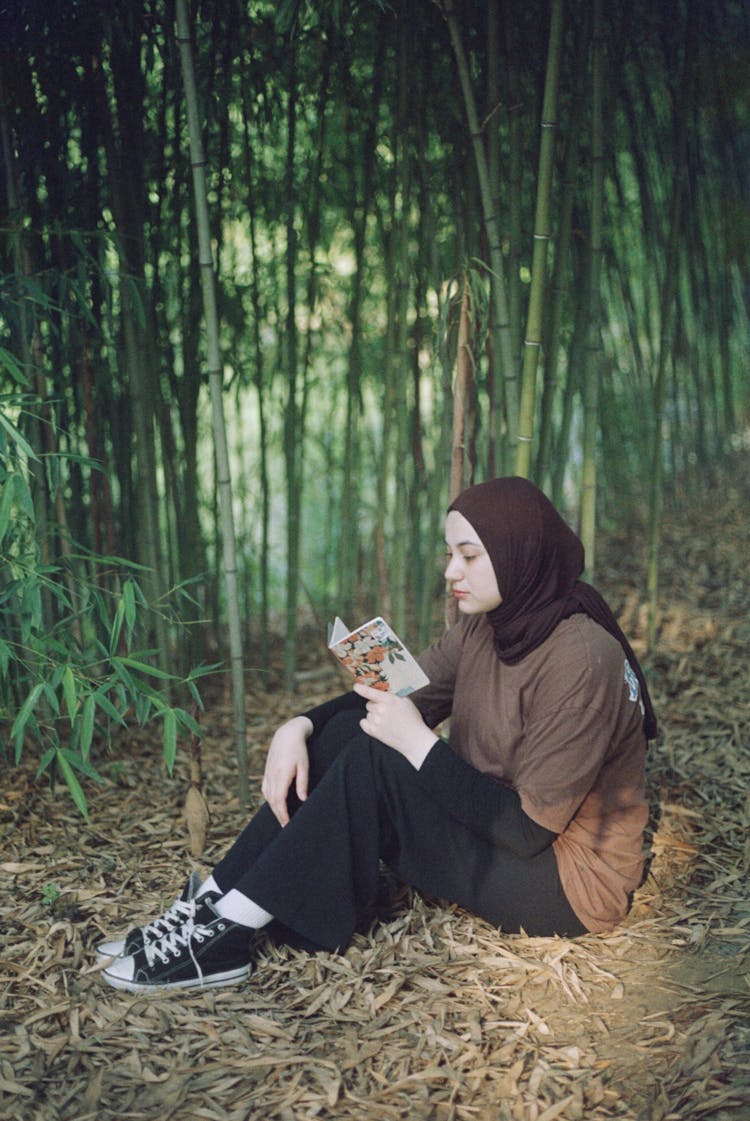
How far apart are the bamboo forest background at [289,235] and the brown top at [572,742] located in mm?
458

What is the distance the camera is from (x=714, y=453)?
15.7 feet

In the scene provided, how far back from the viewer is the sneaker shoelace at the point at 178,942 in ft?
5.53

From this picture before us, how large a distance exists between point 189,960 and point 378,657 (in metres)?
0.58

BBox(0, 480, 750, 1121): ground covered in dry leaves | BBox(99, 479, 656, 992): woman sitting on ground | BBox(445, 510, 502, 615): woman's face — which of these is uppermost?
BBox(445, 510, 502, 615): woman's face

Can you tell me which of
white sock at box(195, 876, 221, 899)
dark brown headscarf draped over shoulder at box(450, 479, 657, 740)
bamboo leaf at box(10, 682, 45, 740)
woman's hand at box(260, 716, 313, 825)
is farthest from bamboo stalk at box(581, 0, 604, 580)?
bamboo leaf at box(10, 682, 45, 740)

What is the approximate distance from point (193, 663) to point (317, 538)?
7.62ft

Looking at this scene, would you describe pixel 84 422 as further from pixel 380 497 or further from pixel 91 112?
pixel 380 497

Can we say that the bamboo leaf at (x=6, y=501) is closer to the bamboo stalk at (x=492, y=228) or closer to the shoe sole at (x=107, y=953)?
the shoe sole at (x=107, y=953)

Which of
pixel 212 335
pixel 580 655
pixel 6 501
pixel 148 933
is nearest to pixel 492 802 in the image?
pixel 580 655

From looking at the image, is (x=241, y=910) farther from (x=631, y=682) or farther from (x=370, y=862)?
(x=631, y=682)

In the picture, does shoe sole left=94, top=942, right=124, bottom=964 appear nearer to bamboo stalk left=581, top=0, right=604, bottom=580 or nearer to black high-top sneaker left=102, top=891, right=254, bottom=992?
black high-top sneaker left=102, top=891, right=254, bottom=992

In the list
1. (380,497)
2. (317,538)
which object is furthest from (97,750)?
(317,538)

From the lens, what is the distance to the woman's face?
1.66m

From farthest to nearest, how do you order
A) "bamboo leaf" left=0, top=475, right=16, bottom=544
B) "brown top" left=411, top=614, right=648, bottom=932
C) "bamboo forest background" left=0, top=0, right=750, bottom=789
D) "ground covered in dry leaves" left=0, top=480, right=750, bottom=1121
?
"bamboo forest background" left=0, top=0, right=750, bottom=789 → "bamboo leaf" left=0, top=475, right=16, bottom=544 → "brown top" left=411, top=614, right=648, bottom=932 → "ground covered in dry leaves" left=0, top=480, right=750, bottom=1121
